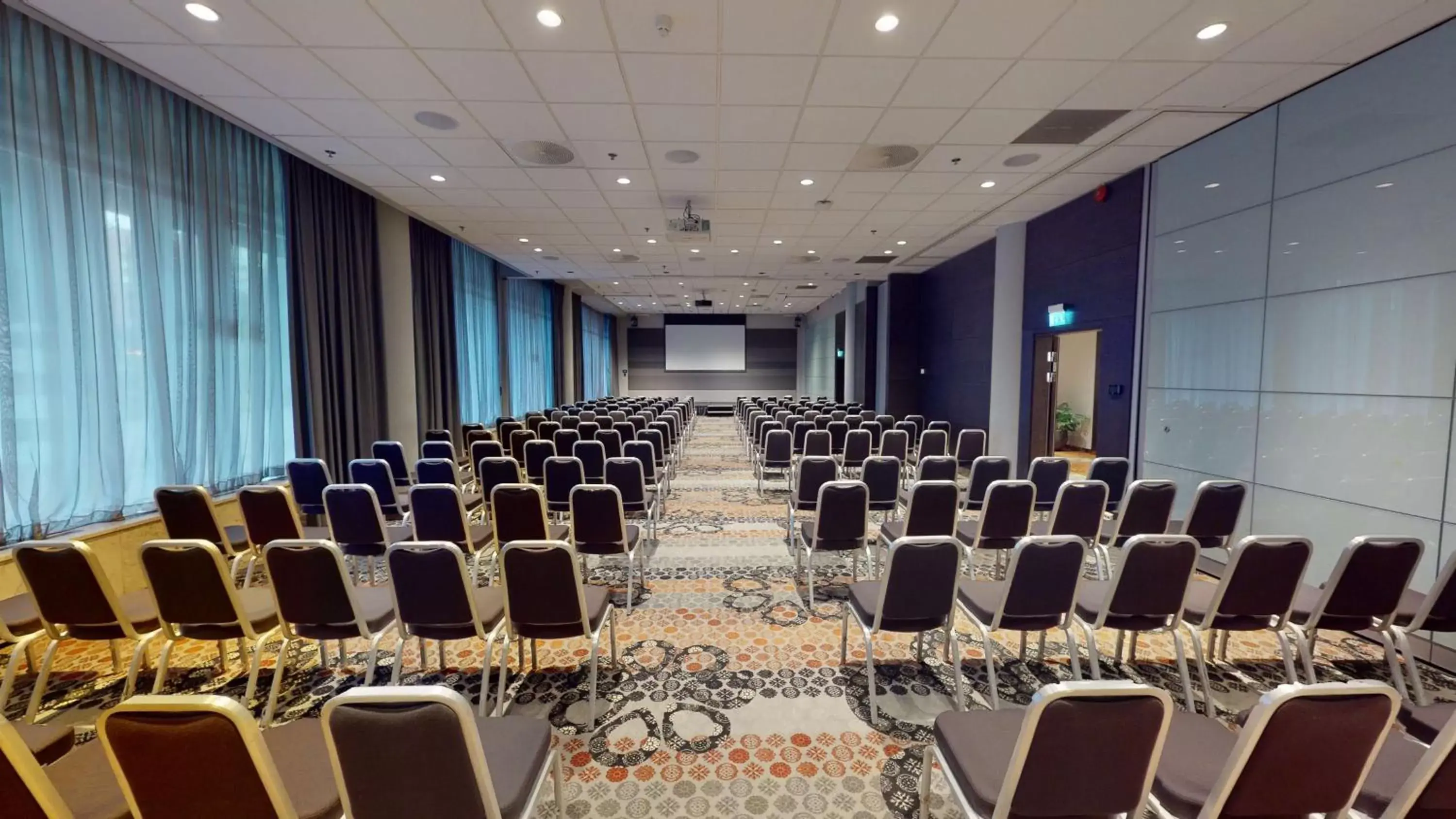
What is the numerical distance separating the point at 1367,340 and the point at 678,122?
557 centimetres

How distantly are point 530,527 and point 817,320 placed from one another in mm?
21519

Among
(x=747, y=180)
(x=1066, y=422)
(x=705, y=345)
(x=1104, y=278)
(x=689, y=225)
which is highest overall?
(x=747, y=180)

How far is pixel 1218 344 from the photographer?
5.36 metres

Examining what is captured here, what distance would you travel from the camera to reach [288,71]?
421 centimetres

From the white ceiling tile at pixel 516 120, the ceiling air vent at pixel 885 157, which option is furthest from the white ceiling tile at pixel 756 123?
the white ceiling tile at pixel 516 120

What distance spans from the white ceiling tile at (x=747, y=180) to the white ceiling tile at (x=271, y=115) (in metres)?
4.01

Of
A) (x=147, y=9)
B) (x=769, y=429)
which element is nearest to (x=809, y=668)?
(x=769, y=429)

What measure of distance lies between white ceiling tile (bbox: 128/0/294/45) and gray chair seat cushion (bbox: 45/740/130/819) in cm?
400

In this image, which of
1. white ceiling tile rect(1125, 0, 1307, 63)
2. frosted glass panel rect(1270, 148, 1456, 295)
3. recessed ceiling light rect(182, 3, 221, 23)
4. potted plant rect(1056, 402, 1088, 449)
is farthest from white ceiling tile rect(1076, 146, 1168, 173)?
recessed ceiling light rect(182, 3, 221, 23)

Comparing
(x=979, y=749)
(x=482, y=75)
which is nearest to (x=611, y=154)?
(x=482, y=75)

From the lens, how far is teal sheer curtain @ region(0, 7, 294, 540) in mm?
3779

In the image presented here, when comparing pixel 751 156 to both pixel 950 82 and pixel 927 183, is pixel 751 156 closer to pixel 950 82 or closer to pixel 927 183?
pixel 950 82

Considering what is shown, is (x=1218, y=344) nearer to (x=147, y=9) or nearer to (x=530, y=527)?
(x=530, y=527)

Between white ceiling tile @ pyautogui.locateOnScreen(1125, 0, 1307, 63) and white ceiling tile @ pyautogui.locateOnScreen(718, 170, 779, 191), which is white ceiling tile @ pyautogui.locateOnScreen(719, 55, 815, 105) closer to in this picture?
white ceiling tile @ pyautogui.locateOnScreen(718, 170, 779, 191)
